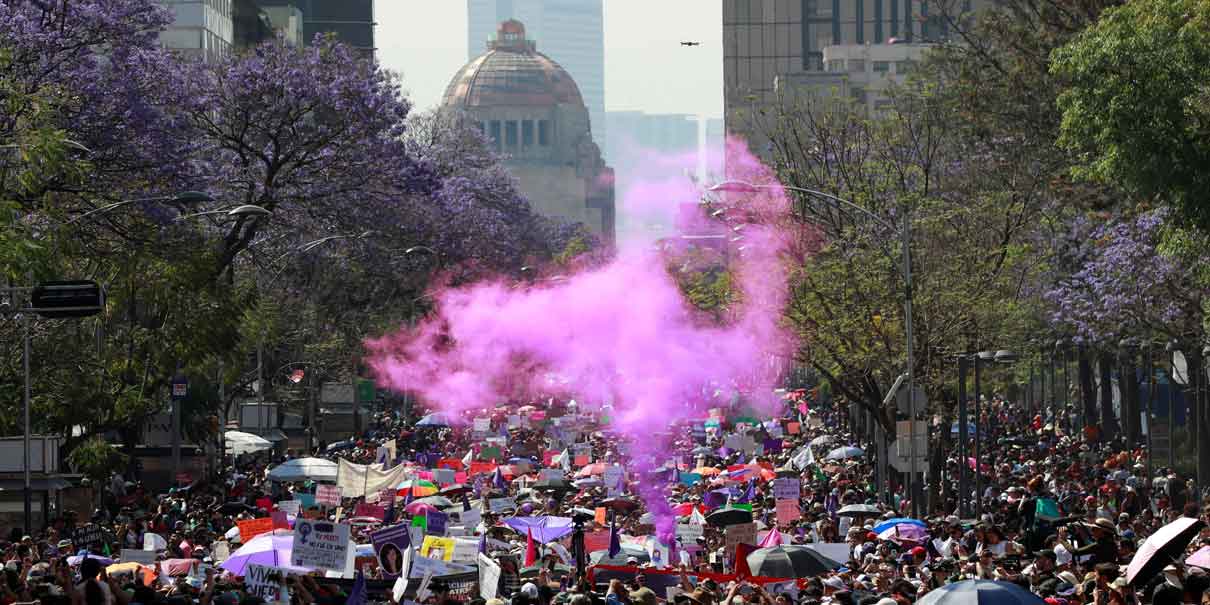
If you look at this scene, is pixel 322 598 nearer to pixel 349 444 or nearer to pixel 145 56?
pixel 145 56

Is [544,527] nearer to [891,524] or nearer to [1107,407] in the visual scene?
[891,524]

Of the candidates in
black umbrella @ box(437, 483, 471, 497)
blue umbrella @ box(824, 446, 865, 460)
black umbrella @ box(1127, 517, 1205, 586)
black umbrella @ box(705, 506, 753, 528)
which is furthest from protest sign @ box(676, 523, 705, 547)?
blue umbrella @ box(824, 446, 865, 460)

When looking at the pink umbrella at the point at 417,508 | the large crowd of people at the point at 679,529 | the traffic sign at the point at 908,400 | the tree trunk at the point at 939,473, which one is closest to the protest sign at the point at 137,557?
the large crowd of people at the point at 679,529

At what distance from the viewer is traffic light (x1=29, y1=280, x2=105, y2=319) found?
28.6 meters

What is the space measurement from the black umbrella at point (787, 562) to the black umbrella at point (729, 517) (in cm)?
591

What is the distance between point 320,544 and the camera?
23.5 metres

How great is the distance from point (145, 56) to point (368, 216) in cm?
1284

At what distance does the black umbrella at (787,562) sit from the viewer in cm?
2347

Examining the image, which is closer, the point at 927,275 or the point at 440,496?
the point at 440,496

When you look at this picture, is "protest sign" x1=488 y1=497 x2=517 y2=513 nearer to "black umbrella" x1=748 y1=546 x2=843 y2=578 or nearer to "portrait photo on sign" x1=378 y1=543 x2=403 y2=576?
"portrait photo on sign" x1=378 y1=543 x2=403 y2=576

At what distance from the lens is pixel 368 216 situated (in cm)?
5106

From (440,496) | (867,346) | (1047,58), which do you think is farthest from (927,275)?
(440,496)

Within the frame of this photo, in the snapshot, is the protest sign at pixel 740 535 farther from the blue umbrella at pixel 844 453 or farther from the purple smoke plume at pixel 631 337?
the blue umbrella at pixel 844 453

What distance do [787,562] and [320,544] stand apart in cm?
507
